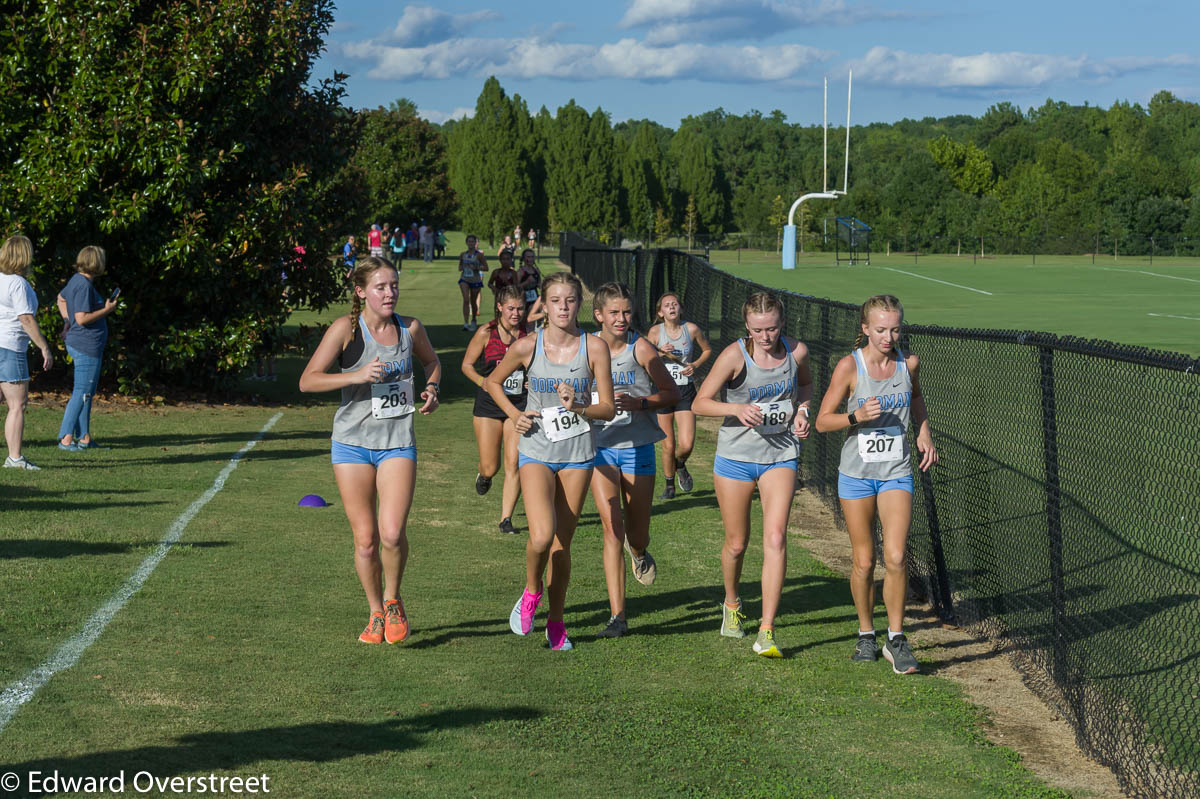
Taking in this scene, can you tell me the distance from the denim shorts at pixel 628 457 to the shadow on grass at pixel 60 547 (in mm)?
3314

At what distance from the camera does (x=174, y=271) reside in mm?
17328

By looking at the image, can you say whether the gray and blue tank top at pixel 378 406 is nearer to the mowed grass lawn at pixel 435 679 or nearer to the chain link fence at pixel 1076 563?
the mowed grass lawn at pixel 435 679

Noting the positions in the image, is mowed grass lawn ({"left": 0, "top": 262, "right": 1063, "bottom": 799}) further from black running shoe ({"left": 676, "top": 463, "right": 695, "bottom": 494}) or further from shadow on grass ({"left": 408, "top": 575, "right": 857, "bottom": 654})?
black running shoe ({"left": 676, "top": 463, "right": 695, "bottom": 494})

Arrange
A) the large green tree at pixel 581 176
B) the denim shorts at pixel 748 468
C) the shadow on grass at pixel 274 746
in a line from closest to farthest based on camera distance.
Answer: the shadow on grass at pixel 274 746, the denim shorts at pixel 748 468, the large green tree at pixel 581 176

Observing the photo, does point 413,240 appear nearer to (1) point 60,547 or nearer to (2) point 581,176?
(2) point 581,176

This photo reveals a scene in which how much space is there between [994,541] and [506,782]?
4120mm

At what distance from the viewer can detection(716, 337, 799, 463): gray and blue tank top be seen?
288 inches

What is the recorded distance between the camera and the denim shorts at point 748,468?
24.1 feet

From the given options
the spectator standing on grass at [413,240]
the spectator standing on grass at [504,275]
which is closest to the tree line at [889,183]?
the spectator standing on grass at [413,240]

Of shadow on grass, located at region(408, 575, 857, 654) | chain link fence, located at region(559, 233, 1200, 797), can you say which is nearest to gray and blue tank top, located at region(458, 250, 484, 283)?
chain link fence, located at region(559, 233, 1200, 797)

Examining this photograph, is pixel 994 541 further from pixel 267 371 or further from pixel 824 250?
pixel 824 250

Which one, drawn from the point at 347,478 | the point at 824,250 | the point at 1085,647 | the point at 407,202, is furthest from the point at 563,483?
the point at 824,250

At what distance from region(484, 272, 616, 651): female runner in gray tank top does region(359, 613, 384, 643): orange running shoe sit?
93cm

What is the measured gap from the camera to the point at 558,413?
276 inches
